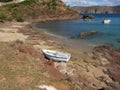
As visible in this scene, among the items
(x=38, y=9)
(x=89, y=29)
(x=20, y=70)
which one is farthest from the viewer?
(x=38, y=9)

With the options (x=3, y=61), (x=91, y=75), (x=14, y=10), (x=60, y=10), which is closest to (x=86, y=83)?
(x=91, y=75)

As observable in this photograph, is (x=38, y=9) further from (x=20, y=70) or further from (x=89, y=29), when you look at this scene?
(x=20, y=70)

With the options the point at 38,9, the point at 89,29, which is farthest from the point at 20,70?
the point at 38,9

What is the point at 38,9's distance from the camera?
364 ft

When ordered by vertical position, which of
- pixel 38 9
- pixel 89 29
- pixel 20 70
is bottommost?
pixel 89 29

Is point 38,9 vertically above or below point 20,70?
below

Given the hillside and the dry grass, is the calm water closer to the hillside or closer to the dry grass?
the dry grass

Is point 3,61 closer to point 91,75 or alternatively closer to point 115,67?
point 91,75

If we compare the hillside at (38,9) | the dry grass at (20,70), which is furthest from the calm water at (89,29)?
the hillside at (38,9)

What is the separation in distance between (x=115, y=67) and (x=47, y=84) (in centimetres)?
945

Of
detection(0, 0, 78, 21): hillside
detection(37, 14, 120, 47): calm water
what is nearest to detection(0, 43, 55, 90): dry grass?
detection(37, 14, 120, 47): calm water

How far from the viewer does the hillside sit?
102312 millimetres

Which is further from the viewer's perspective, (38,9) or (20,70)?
(38,9)

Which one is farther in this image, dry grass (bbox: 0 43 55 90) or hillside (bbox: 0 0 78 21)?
hillside (bbox: 0 0 78 21)
